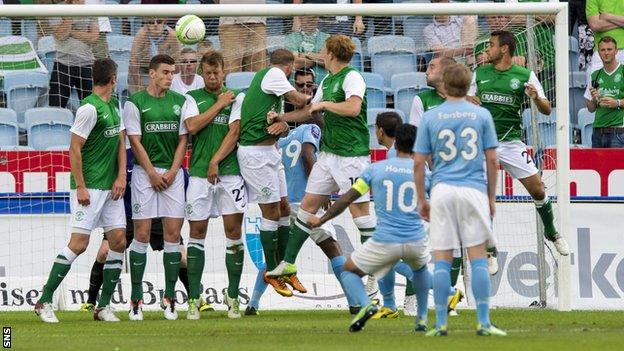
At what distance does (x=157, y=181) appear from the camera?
14195 millimetres

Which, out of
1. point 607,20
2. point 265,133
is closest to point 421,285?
point 265,133

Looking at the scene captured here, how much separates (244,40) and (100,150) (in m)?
2.58

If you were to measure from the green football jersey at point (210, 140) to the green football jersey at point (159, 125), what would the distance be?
0.23m

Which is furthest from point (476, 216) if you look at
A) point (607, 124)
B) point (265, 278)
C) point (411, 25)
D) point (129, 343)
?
point (607, 124)

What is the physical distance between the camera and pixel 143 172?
14312 millimetres

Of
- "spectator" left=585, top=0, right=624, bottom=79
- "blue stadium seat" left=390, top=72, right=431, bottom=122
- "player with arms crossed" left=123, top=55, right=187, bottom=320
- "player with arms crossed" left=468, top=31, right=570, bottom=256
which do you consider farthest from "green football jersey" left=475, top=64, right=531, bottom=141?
"spectator" left=585, top=0, right=624, bottom=79

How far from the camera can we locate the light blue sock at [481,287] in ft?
34.7

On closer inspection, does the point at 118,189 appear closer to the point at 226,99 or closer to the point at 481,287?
the point at 226,99

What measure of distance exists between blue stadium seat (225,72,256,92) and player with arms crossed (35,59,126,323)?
84.9 inches

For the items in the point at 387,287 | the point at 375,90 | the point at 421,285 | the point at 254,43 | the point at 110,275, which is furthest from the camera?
the point at 375,90

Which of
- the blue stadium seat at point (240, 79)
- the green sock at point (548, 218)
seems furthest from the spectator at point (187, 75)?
the green sock at point (548, 218)

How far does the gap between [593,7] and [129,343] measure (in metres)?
10.6

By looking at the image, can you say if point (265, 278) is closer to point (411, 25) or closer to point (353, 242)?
point (353, 242)

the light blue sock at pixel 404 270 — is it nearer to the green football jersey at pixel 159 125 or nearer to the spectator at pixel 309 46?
the green football jersey at pixel 159 125
